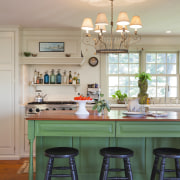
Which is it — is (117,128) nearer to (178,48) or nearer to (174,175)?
(174,175)

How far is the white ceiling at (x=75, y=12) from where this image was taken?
4047 millimetres

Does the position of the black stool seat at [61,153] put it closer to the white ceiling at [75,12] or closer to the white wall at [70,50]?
the white ceiling at [75,12]

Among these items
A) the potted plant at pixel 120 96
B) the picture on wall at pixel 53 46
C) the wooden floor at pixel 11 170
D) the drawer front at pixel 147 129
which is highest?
the picture on wall at pixel 53 46

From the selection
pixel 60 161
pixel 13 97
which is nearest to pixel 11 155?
pixel 13 97

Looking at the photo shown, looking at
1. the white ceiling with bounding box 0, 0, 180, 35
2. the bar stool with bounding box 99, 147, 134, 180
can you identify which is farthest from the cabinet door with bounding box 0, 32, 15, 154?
the bar stool with bounding box 99, 147, 134, 180

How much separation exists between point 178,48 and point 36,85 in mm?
3269

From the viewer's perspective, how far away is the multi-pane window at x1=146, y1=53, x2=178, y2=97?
6617 mm

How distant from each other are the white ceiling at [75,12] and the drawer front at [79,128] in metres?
1.72

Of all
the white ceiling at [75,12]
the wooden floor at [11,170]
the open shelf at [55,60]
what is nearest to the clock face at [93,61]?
the open shelf at [55,60]

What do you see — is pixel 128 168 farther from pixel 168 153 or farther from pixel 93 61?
pixel 93 61

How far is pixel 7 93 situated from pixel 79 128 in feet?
9.10

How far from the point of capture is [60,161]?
12.0 feet

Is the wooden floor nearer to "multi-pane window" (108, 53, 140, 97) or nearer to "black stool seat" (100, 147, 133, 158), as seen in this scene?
"black stool seat" (100, 147, 133, 158)

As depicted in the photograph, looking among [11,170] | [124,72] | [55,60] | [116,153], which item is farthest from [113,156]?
[124,72]
